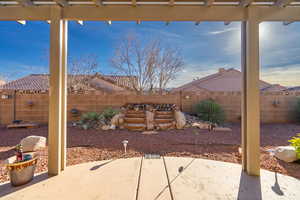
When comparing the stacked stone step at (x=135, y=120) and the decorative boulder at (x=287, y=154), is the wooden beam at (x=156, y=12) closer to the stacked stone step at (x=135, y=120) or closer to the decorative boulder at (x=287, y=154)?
the decorative boulder at (x=287, y=154)

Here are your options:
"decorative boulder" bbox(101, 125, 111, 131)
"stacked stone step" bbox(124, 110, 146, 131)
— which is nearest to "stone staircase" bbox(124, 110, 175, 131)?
"stacked stone step" bbox(124, 110, 146, 131)

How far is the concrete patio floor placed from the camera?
5.53 feet

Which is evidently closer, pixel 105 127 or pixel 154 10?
pixel 154 10

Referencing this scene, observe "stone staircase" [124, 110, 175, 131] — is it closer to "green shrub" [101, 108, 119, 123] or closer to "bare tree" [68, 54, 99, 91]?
"green shrub" [101, 108, 119, 123]

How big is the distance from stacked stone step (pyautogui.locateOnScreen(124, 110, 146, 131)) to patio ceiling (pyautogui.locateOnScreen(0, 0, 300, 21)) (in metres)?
4.35

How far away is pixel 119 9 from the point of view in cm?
219

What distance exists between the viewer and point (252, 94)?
2123 millimetres

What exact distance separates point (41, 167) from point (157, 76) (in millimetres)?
9300

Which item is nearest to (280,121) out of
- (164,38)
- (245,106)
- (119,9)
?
(245,106)

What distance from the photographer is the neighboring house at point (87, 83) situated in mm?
11003

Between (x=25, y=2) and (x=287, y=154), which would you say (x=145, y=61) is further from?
(x=287, y=154)

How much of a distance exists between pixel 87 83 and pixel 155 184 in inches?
434

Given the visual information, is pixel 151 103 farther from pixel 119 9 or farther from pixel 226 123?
pixel 119 9

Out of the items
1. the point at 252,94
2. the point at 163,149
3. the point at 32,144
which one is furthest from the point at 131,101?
the point at 252,94
